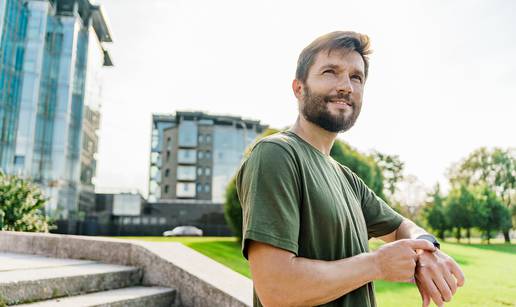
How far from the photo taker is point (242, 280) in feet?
14.1

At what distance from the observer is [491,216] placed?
115 feet

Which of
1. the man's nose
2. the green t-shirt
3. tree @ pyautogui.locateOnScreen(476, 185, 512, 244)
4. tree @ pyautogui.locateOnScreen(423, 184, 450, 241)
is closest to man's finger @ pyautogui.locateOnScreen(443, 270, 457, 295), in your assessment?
the green t-shirt

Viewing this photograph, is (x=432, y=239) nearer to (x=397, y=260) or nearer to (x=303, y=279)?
(x=397, y=260)

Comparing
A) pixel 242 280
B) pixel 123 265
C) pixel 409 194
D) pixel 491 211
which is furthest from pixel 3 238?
pixel 409 194

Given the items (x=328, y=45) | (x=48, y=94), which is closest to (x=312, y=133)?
(x=328, y=45)

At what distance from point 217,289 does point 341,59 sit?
2908mm

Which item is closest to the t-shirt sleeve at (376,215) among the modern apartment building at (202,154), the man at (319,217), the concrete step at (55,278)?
the man at (319,217)

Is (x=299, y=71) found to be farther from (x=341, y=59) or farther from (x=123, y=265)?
(x=123, y=265)

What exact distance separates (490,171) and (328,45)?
56.1 m

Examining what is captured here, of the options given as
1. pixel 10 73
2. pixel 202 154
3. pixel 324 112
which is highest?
pixel 10 73

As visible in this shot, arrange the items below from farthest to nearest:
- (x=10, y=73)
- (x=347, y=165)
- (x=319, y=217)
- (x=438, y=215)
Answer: (x=438, y=215), (x=10, y=73), (x=347, y=165), (x=319, y=217)

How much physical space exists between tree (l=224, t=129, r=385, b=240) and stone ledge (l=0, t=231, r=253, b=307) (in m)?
7.80

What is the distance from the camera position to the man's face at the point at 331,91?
1.48 metres

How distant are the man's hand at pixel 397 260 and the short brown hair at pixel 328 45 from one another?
26.7 inches
